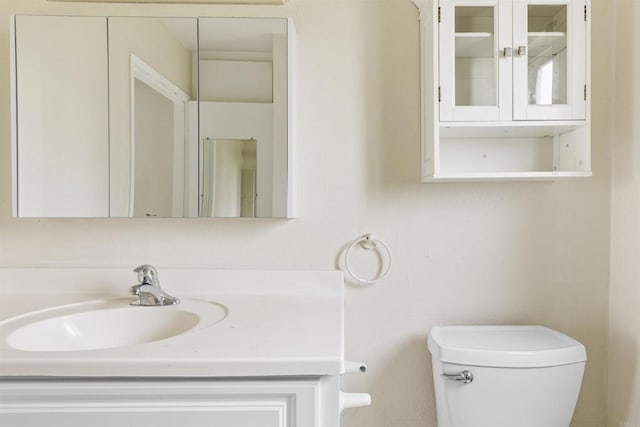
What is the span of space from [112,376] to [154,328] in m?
0.36

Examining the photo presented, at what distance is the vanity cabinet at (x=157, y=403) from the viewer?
0.83 metres

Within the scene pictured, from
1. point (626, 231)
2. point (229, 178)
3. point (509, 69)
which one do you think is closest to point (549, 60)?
point (509, 69)

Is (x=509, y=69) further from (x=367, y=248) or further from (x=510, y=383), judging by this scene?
(x=510, y=383)

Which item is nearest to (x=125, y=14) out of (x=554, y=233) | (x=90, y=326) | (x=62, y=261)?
(x=62, y=261)

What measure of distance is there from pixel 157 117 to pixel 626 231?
4.51ft

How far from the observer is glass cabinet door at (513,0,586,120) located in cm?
120

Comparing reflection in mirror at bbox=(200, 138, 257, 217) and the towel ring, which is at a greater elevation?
reflection in mirror at bbox=(200, 138, 257, 217)

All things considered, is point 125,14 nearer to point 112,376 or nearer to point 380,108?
point 380,108

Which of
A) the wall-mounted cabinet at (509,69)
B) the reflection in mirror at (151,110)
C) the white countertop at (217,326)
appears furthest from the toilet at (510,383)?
the reflection in mirror at (151,110)

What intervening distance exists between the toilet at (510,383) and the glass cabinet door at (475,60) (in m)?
0.61

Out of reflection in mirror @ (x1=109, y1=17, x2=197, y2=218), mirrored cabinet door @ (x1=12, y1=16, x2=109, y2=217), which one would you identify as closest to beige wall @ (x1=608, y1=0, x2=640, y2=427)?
reflection in mirror @ (x1=109, y1=17, x2=197, y2=218)

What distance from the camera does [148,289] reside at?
1.21 m

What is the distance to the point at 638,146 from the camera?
125cm

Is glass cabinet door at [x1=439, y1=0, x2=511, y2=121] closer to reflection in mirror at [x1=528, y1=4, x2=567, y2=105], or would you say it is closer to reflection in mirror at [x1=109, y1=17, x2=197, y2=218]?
reflection in mirror at [x1=528, y1=4, x2=567, y2=105]
